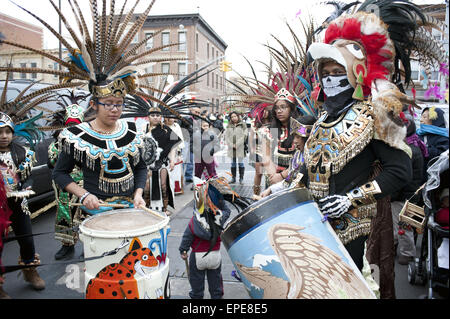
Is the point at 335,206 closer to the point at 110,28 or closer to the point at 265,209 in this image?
the point at 265,209

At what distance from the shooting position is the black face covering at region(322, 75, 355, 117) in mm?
2311

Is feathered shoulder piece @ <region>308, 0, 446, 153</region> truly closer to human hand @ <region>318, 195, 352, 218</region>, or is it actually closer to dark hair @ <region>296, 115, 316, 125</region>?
human hand @ <region>318, 195, 352, 218</region>

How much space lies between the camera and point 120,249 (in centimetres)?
205

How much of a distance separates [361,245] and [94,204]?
1.99 m

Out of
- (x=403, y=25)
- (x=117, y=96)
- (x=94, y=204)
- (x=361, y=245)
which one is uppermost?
(x=403, y=25)

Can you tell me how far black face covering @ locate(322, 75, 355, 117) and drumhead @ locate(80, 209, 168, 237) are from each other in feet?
4.68

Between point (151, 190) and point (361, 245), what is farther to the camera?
point (151, 190)

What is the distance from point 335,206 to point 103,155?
1863 millimetres

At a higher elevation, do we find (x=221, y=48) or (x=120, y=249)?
(x=221, y=48)

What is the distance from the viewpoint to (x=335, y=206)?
204cm

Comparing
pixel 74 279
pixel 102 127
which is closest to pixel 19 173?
pixel 74 279

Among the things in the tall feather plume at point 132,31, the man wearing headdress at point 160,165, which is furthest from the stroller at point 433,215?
the man wearing headdress at point 160,165
